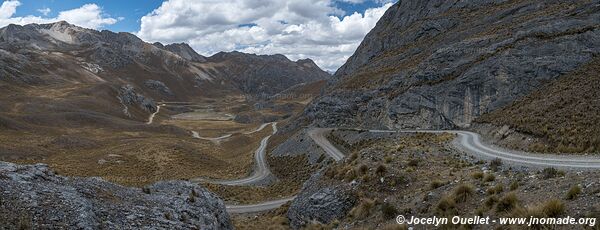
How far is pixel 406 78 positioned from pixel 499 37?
57.5 feet

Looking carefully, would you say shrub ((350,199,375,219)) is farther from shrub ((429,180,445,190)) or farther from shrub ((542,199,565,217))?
shrub ((542,199,565,217))

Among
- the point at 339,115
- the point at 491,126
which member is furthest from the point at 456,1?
the point at 491,126

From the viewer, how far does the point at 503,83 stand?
192ft

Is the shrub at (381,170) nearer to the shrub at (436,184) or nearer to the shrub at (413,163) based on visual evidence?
the shrub at (413,163)

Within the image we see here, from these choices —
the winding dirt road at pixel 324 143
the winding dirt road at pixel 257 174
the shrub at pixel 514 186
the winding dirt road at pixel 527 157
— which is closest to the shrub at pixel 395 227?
the shrub at pixel 514 186

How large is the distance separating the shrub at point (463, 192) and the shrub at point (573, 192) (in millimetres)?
3761

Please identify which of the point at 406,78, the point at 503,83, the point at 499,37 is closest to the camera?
the point at 503,83

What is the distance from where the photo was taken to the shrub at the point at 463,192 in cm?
1655

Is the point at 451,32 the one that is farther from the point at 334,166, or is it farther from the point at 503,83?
the point at 334,166

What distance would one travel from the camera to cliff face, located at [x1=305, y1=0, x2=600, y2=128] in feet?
189

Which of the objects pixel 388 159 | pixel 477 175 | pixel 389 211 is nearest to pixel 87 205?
pixel 389 211

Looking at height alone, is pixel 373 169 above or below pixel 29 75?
below

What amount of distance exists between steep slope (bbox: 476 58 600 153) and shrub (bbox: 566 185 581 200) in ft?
50.2

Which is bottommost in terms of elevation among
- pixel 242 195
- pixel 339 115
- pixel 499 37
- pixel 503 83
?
pixel 242 195
